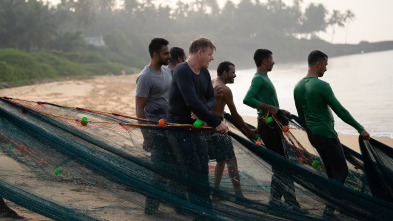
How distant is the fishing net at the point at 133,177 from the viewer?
3.33 m

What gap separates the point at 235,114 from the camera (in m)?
4.55

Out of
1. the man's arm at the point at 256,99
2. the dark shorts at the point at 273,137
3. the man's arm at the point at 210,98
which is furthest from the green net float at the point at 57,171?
the dark shorts at the point at 273,137

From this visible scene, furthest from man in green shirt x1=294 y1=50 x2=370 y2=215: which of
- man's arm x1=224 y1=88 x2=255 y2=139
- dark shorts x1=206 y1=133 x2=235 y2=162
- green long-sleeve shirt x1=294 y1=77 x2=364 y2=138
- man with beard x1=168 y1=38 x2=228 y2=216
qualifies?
man with beard x1=168 y1=38 x2=228 y2=216

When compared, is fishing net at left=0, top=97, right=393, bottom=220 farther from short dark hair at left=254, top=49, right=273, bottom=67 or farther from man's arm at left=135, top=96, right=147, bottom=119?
short dark hair at left=254, top=49, right=273, bottom=67

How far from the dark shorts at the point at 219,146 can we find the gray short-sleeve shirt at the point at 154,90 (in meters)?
0.92

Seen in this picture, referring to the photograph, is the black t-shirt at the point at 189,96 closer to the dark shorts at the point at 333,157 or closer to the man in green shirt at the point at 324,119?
the man in green shirt at the point at 324,119

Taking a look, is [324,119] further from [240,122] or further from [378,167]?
[240,122]

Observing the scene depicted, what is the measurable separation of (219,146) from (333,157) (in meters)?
1.10

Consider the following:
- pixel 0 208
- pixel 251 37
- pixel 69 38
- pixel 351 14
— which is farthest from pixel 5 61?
pixel 351 14

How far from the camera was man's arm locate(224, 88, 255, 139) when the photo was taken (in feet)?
14.5

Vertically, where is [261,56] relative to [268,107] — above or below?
above

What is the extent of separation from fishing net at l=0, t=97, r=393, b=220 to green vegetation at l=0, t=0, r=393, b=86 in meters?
2.06

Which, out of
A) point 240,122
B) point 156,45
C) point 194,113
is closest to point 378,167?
point 240,122

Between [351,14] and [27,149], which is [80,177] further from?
[351,14]
